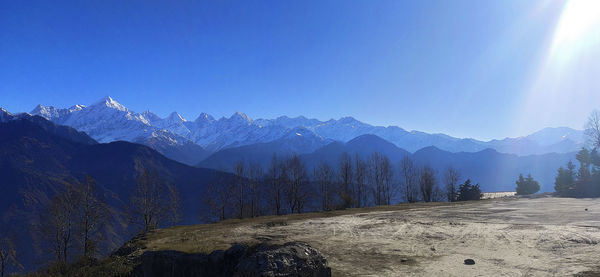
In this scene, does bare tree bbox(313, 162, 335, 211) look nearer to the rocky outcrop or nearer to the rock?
the rocky outcrop

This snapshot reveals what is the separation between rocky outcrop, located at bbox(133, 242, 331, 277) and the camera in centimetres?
1234

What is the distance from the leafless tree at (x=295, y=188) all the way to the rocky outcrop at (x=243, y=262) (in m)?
57.0

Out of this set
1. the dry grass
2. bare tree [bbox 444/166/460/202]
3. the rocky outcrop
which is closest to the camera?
the rocky outcrop

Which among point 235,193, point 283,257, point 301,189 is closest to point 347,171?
point 301,189

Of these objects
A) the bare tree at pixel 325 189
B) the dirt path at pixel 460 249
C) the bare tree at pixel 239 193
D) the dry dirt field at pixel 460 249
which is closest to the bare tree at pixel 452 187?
the bare tree at pixel 325 189

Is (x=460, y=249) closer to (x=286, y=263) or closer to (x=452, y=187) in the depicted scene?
(x=286, y=263)

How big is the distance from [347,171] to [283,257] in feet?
267

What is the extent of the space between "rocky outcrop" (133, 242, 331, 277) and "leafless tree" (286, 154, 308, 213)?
187ft

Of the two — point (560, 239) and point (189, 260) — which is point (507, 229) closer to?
point (560, 239)

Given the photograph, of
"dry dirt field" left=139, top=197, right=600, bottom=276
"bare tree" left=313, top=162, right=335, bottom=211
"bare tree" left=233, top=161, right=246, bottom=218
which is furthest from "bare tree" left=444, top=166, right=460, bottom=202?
"dry dirt field" left=139, top=197, right=600, bottom=276

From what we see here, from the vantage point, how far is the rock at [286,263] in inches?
477

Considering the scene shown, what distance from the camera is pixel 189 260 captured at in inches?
694

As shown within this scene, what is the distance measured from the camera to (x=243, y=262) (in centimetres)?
1338

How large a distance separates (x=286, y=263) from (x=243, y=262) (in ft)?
7.12
